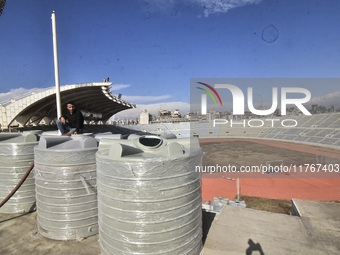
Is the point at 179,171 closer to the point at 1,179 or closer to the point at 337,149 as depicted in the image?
the point at 1,179

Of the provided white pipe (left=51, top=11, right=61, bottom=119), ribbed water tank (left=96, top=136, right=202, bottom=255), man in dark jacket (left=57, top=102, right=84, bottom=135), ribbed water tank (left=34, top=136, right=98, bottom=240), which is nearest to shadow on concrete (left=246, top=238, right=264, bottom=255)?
ribbed water tank (left=96, top=136, right=202, bottom=255)

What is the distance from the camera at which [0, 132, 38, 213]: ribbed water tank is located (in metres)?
4.85

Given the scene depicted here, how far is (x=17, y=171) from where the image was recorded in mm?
4910

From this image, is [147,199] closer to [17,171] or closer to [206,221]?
[206,221]

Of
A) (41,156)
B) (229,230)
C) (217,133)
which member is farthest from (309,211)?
(217,133)

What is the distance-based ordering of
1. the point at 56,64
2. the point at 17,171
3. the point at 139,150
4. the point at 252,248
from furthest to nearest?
the point at 56,64, the point at 17,171, the point at 252,248, the point at 139,150

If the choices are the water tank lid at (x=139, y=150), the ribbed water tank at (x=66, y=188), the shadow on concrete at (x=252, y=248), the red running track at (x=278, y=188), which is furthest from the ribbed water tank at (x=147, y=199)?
the red running track at (x=278, y=188)

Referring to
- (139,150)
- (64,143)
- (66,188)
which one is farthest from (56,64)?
(139,150)

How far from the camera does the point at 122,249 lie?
297 centimetres

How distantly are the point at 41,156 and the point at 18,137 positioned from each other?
2.08 metres

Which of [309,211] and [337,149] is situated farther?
[337,149]

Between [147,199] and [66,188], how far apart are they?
197 cm

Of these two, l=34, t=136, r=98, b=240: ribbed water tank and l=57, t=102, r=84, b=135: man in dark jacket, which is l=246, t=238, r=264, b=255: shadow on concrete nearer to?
l=34, t=136, r=98, b=240: ribbed water tank

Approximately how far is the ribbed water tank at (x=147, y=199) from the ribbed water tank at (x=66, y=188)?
3.06 ft
